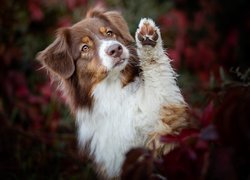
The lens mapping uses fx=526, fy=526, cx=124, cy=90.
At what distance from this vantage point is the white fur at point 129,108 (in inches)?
141

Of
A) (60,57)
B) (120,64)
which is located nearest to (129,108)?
(120,64)

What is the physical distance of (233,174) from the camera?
2227 millimetres

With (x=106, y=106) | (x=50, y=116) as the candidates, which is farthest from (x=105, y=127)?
(x=50, y=116)

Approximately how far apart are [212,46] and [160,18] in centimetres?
86

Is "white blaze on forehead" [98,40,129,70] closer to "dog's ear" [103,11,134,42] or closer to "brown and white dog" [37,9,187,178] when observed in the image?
"brown and white dog" [37,9,187,178]

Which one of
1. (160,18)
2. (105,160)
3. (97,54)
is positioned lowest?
(105,160)

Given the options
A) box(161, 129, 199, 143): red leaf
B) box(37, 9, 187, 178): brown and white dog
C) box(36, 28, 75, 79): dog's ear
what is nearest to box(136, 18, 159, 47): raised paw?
box(37, 9, 187, 178): brown and white dog

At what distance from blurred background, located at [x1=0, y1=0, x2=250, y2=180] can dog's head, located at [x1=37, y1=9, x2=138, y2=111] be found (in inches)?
23.2

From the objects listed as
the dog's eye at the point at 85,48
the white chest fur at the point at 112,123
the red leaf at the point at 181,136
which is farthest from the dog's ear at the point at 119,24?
the red leaf at the point at 181,136

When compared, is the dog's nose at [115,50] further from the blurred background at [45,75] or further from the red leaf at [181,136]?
the red leaf at [181,136]

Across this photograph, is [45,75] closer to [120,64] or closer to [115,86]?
[115,86]

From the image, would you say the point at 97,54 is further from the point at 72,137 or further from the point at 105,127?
the point at 72,137

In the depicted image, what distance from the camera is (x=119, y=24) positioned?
4125 millimetres

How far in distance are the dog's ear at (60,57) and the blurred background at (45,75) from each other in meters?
0.95
